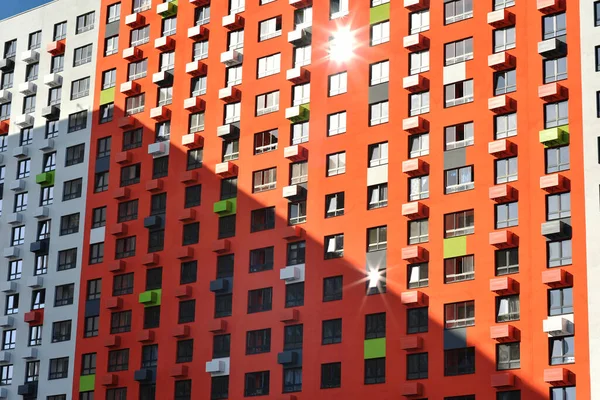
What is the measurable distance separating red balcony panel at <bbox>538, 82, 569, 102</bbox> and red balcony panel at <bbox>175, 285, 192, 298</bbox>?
92.0 ft

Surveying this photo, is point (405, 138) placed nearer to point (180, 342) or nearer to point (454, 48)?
point (454, 48)

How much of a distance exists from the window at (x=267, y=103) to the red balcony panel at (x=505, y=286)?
21862 millimetres

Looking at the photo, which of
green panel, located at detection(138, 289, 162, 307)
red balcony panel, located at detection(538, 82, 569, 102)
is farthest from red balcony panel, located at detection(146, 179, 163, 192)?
red balcony panel, located at detection(538, 82, 569, 102)

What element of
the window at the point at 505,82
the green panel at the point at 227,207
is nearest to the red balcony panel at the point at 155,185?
the green panel at the point at 227,207

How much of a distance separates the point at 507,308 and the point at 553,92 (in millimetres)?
12945

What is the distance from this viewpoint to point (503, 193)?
76812 mm

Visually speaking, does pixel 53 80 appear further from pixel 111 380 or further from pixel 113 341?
pixel 111 380

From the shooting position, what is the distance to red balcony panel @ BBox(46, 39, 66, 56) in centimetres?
10344

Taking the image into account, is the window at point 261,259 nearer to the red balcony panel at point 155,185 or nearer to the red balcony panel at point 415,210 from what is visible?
the red balcony panel at point 155,185

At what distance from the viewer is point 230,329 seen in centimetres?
8681

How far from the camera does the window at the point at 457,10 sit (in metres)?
82.5

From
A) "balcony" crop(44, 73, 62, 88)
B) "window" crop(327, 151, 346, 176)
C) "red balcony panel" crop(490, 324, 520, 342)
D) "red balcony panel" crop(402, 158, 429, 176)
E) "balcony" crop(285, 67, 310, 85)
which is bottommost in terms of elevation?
"red balcony panel" crop(490, 324, 520, 342)

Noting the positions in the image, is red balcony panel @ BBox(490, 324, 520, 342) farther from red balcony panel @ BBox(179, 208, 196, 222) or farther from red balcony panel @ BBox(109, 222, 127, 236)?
red balcony panel @ BBox(109, 222, 127, 236)

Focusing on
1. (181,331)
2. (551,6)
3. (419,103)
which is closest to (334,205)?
(419,103)
